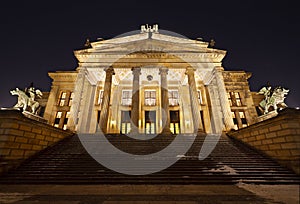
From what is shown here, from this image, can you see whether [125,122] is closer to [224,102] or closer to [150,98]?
[150,98]

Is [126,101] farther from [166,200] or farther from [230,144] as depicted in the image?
[166,200]

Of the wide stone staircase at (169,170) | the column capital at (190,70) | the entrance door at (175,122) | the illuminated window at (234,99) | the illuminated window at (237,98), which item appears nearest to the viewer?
the wide stone staircase at (169,170)

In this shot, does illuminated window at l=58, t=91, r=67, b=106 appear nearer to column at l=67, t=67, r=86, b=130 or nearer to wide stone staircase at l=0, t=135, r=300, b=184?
column at l=67, t=67, r=86, b=130

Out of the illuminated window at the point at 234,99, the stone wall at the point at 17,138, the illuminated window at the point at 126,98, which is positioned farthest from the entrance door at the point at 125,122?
the illuminated window at the point at 234,99

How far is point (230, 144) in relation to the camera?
9.91m

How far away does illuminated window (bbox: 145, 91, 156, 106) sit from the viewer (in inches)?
810

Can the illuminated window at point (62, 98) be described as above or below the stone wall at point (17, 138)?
above

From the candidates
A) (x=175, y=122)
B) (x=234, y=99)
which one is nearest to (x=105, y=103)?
(x=175, y=122)

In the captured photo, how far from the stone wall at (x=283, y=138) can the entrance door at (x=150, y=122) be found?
12910 mm

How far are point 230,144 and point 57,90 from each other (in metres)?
20.8

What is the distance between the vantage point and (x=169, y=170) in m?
6.42

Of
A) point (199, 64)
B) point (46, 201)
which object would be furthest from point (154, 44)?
point (46, 201)

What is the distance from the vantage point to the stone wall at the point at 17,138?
6398mm

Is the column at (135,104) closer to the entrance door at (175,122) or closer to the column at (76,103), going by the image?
the column at (76,103)
